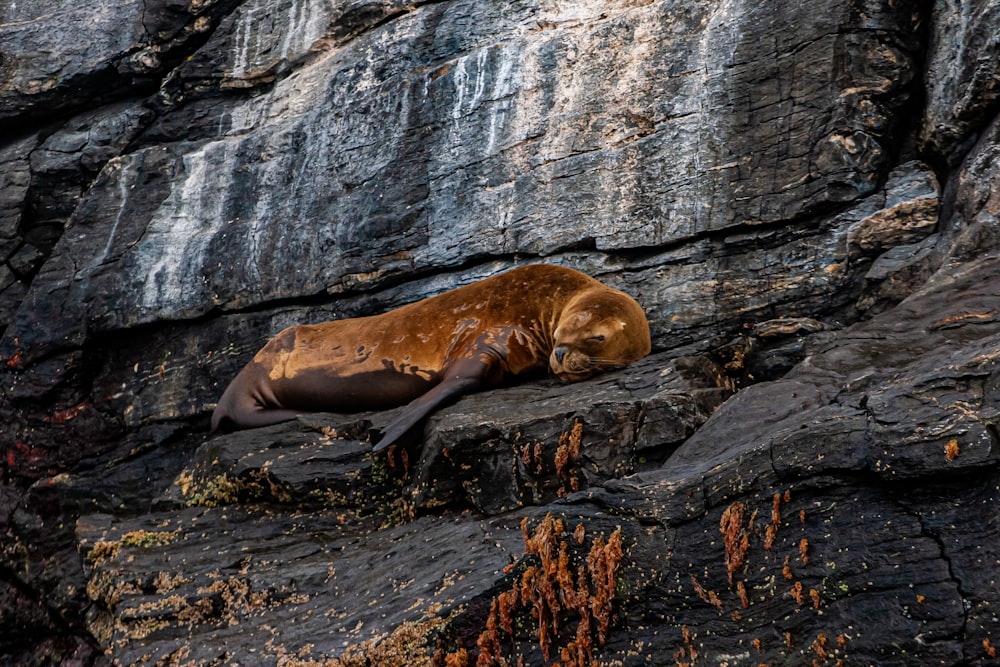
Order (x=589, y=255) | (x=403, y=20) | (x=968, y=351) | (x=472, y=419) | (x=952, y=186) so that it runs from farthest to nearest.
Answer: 1. (x=403, y=20)
2. (x=589, y=255)
3. (x=952, y=186)
4. (x=472, y=419)
5. (x=968, y=351)

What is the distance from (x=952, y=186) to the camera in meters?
6.42

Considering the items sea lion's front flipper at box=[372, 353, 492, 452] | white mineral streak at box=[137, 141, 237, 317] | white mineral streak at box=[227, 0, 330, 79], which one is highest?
white mineral streak at box=[227, 0, 330, 79]

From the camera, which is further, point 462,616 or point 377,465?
point 377,465

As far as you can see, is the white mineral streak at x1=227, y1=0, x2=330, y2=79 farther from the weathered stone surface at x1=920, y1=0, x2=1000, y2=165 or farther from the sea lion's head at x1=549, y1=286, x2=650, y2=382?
the weathered stone surface at x1=920, y1=0, x2=1000, y2=165

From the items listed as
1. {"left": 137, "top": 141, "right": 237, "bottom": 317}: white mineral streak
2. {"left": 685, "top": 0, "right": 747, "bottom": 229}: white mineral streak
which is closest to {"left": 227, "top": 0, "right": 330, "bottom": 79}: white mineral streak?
{"left": 137, "top": 141, "right": 237, "bottom": 317}: white mineral streak

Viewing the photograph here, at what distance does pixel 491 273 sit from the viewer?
7883 millimetres

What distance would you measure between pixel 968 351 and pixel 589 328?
98.6 inches

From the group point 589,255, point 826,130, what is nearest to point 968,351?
point 826,130

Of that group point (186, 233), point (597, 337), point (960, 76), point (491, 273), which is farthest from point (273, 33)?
point (960, 76)

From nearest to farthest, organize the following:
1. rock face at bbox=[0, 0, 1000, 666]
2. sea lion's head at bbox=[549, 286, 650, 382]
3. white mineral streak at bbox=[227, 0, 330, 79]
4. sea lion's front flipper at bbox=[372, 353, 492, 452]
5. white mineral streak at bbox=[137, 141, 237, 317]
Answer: rock face at bbox=[0, 0, 1000, 666], sea lion's front flipper at bbox=[372, 353, 492, 452], sea lion's head at bbox=[549, 286, 650, 382], white mineral streak at bbox=[137, 141, 237, 317], white mineral streak at bbox=[227, 0, 330, 79]

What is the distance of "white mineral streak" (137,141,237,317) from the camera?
8.79m

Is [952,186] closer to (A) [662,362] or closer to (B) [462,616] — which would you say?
(A) [662,362]

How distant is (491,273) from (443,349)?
1105 millimetres

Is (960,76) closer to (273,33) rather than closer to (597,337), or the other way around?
(597,337)
